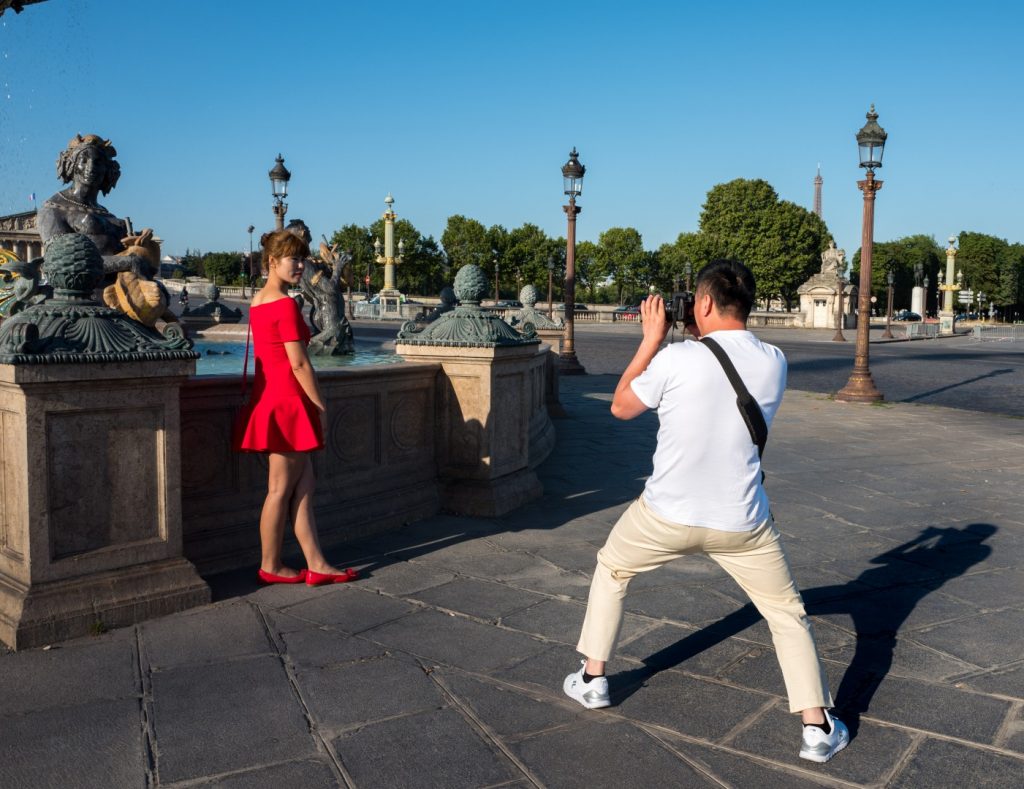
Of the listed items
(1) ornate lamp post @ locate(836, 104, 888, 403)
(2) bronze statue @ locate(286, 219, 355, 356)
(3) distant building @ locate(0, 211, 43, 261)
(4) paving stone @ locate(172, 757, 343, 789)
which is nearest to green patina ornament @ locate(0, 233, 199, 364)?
(4) paving stone @ locate(172, 757, 343, 789)

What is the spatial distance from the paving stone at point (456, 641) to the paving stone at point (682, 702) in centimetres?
48

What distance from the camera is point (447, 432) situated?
256 inches

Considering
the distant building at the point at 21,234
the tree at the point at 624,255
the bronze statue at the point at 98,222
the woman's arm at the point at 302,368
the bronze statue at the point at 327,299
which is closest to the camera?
the woman's arm at the point at 302,368

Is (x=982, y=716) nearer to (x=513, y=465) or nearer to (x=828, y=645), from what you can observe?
(x=828, y=645)

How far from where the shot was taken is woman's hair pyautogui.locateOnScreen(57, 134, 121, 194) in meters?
6.88

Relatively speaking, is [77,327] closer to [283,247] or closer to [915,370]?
[283,247]

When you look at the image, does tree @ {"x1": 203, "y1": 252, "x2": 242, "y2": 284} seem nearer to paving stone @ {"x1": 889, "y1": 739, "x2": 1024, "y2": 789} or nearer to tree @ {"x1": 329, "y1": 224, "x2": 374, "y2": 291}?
tree @ {"x1": 329, "y1": 224, "x2": 374, "y2": 291}

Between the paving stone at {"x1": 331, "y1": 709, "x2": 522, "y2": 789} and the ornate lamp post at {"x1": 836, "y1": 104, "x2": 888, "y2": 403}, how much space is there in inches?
539

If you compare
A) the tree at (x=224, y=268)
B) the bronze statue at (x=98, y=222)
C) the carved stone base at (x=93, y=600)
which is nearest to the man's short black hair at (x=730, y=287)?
the carved stone base at (x=93, y=600)

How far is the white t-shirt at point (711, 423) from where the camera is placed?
9.89 feet

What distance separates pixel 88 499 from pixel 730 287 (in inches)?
116

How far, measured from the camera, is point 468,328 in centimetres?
643

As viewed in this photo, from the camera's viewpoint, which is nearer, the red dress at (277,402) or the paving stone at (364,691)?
the paving stone at (364,691)

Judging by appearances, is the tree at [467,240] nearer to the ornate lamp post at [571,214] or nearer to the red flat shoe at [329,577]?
the ornate lamp post at [571,214]
